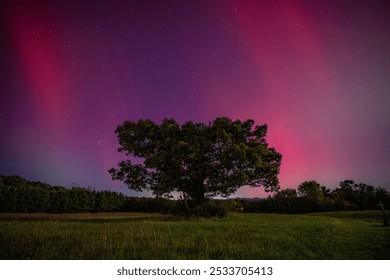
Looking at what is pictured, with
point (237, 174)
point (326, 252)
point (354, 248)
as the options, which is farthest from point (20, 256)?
point (237, 174)

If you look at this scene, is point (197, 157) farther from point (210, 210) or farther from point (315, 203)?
point (315, 203)

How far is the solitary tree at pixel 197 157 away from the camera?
868 inches

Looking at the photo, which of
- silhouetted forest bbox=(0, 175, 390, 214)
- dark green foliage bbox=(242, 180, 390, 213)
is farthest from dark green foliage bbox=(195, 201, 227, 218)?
dark green foliage bbox=(242, 180, 390, 213)

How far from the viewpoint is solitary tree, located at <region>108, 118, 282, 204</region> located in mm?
22047

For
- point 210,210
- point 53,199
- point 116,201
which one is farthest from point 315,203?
point 53,199

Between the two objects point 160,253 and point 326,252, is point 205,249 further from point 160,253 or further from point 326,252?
point 326,252

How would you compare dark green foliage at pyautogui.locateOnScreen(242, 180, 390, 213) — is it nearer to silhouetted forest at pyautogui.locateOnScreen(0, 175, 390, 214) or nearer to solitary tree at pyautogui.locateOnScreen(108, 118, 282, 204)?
silhouetted forest at pyautogui.locateOnScreen(0, 175, 390, 214)

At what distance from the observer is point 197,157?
73.4 ft

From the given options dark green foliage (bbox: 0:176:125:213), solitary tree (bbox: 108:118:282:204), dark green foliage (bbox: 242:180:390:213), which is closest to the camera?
solitary tree (bbox: 108:118:282:204)

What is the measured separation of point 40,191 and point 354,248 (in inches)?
1765

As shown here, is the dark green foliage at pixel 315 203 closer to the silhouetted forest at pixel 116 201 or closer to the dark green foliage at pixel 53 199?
the silhouetted forest at pixel 116 201

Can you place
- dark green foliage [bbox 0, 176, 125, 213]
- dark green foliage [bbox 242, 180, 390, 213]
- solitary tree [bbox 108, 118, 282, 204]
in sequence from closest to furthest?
solitary tree [bbox 108, 118, 282, 204] → dark green foliage [bbox 0, 176, 125, 213] → dark green foliage [bbox 242, 180, 390, 213]

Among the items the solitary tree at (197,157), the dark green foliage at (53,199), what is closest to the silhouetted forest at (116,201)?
the dark green foliage at (53,199)

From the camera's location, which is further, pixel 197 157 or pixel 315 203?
pixel 315 203
